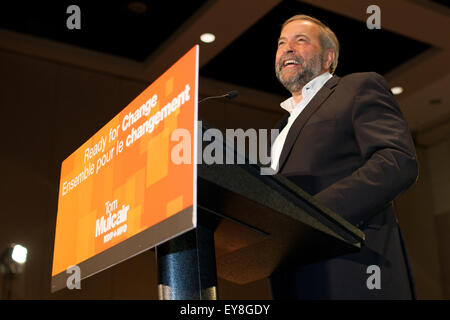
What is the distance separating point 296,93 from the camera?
6.41ft

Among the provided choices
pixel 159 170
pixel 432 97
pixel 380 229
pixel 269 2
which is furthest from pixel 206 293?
pixel 432 97

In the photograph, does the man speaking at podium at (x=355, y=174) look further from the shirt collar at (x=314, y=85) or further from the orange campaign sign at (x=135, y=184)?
the orange campaign sign at (x=135, y=184)

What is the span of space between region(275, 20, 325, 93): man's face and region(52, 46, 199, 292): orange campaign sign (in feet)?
2.24

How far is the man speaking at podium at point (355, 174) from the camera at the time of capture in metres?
1.35

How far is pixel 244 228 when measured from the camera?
1245 millimetres

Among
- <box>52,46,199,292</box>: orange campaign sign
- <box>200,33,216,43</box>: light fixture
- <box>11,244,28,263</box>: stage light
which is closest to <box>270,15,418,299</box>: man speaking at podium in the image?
<box>52,46,199,292</box>: orange campaign sign

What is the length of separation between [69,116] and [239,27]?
175cm

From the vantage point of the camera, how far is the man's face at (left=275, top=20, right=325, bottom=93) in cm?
191

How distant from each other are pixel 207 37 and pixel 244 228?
4.73m

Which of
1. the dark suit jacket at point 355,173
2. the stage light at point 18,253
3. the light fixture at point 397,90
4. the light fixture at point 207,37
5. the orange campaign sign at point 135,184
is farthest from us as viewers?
the light fixture at point 397,90

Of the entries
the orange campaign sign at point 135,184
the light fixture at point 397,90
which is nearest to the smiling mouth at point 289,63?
the orange campaign sign at point 135,184

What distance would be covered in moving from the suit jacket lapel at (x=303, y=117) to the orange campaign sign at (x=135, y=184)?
17.2 inches
